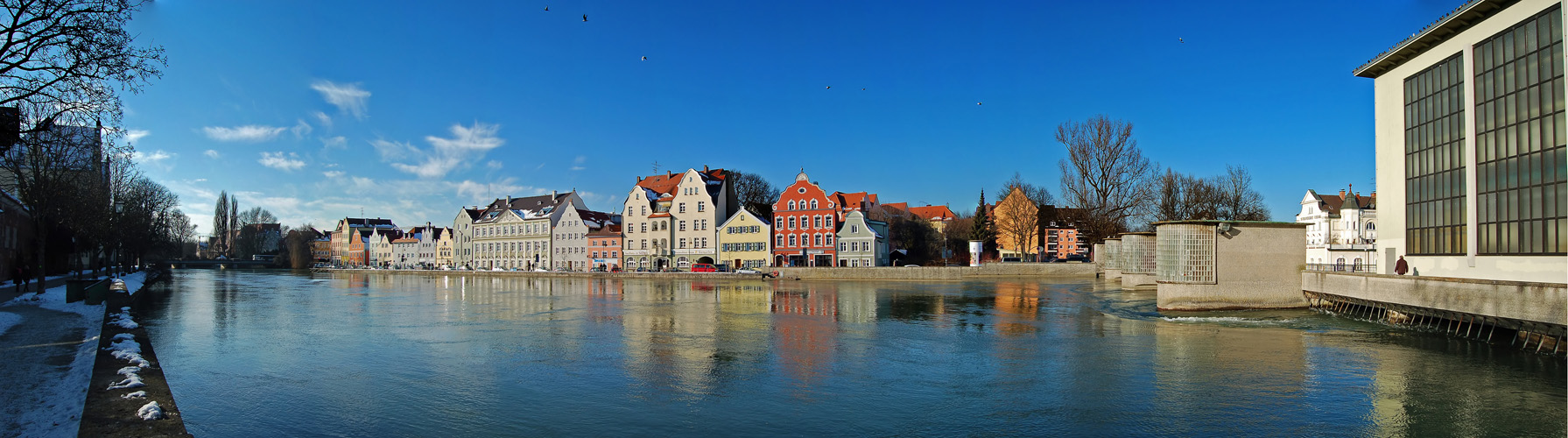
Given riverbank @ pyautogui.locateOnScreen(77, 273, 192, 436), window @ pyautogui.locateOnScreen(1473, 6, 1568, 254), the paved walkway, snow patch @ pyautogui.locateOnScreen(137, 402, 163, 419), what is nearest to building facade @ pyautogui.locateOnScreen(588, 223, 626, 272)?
the paved walkway

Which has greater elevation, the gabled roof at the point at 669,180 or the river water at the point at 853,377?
the gabled roof at the point at 669,180

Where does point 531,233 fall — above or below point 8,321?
above

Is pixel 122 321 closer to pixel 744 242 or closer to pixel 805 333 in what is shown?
pixel 805 333

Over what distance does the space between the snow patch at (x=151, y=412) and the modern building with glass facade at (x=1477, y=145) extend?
23.3 metres

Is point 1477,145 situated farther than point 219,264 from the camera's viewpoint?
No

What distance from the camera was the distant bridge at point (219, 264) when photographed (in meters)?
113

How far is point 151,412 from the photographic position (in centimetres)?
845

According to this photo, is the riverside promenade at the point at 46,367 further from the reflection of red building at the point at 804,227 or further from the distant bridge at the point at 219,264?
the distant bridge at the point at 219,264

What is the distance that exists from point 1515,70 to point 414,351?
2532cm

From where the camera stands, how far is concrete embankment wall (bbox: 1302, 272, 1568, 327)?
14.7 meters

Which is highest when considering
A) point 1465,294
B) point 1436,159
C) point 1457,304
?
point 1436,159

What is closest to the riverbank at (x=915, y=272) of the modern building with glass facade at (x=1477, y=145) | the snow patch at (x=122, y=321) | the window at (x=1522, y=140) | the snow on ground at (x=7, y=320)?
the modern building with glass facade at (x=1477, y=145)

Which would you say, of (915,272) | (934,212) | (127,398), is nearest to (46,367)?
(127,398)

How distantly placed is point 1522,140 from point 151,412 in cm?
2527
